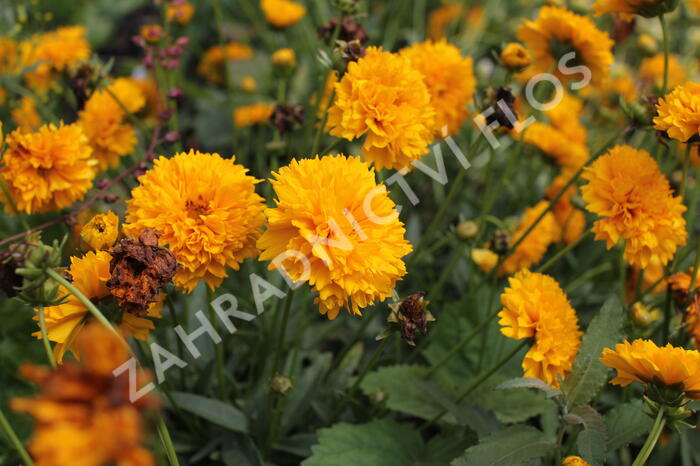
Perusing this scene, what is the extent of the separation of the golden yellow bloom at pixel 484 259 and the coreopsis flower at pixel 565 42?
463 millimetres

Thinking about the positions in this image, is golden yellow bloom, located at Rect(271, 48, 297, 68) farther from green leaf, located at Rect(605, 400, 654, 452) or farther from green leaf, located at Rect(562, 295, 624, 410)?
green leaf, located at Rect(605, 400, 654, 452)

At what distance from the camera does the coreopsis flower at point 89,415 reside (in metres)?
0.48

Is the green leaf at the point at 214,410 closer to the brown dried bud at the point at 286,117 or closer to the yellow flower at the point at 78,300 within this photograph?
the yellow flower at the point at 78,300

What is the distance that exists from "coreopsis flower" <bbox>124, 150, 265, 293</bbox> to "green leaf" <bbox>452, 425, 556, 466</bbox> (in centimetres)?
51

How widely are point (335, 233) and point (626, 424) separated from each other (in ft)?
2.28

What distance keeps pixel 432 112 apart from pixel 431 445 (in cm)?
68

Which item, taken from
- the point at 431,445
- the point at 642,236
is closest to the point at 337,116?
the point at 642,236

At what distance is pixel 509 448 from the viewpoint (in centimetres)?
115

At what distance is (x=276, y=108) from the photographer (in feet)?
4.95

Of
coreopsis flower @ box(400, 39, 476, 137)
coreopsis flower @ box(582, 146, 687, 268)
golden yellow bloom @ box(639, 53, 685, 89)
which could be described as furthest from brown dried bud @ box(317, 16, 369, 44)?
golden yellow bloom @ box(639, 53, 685, 89)

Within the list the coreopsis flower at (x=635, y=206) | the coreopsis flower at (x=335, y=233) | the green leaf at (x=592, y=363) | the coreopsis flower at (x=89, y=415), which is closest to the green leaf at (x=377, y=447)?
the green leaf at (x=592, y=363)

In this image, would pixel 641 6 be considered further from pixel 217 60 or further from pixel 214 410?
pixel 217 60

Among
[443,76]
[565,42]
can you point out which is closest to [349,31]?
[443,76]

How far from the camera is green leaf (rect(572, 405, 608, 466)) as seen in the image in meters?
1.06
